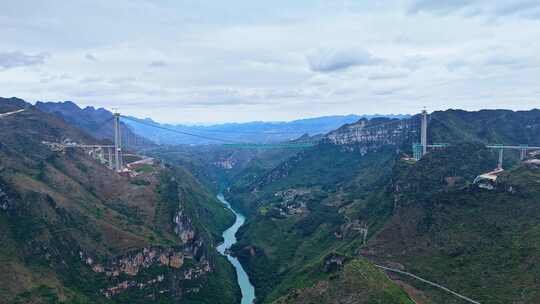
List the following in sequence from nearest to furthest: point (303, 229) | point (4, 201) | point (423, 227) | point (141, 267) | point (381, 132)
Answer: point (423, 227) → point (4, 201) → point (141, 267) → point (303, 229) → point (381, 132)

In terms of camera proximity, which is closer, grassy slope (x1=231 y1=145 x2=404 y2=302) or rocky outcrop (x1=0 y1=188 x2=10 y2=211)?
rocky outcrop (x1=0 y1=188 x2=10 y2=211)

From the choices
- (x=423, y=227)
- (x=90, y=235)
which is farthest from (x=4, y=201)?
(x=423, y=227)

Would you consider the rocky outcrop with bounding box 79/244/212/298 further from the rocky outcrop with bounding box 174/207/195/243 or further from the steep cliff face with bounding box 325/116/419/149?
the steep cliff face with bounding box 325/116/419/149

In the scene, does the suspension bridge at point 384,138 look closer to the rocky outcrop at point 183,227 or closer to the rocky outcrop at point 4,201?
the rocky outcrop at point 183,227

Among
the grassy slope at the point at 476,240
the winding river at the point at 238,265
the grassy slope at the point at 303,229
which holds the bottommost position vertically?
the winding river at the point at 238,265

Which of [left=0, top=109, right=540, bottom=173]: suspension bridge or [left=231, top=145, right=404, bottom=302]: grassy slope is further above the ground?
[left=0, top=109, right=540, bottom=173]: suspension bridge

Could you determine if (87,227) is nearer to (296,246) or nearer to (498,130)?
(296,246)

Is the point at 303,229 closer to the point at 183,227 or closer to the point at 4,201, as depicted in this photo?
the point at 183,227

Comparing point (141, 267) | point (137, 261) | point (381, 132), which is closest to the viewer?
point (137, 261)

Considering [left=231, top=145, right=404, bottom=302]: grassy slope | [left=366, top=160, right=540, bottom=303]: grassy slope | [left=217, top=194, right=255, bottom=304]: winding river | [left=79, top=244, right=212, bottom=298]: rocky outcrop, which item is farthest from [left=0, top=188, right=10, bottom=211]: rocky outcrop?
[left=366, top=160, right=540, bottom=303]: grassy slope

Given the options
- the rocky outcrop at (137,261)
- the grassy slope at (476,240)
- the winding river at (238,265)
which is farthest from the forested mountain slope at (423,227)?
the rocky outcrop at (137,261)
